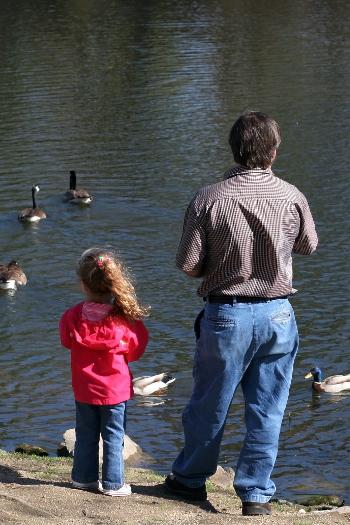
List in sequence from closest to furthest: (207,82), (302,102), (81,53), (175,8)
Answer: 1. (302,102)
2. (207,82)
3. (81,53)
4. (175,8)

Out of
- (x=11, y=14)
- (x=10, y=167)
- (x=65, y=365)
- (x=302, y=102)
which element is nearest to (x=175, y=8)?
(x=11, y=14)

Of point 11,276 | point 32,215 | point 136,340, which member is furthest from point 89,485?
point 32,215

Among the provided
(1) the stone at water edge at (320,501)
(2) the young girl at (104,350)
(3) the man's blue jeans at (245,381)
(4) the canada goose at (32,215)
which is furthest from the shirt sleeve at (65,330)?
(4) the canada goose at (32,215)

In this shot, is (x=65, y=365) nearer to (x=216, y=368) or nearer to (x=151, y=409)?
(x=151, y=409)

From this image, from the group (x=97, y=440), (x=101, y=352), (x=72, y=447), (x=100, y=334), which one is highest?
(x=100, y=334)

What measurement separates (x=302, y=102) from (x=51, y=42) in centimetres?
1767

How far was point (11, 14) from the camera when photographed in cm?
5584

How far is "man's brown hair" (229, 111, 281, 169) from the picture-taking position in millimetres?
6602

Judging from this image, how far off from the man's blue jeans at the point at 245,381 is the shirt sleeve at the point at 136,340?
0.45m

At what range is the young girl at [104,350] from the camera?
23.0ft

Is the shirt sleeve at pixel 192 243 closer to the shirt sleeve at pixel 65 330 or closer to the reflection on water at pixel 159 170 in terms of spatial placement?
the shirt sleeve at pixel 65 330

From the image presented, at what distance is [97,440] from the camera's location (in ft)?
24.0

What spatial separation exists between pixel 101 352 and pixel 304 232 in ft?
4.95

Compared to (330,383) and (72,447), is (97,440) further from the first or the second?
(330,383)
